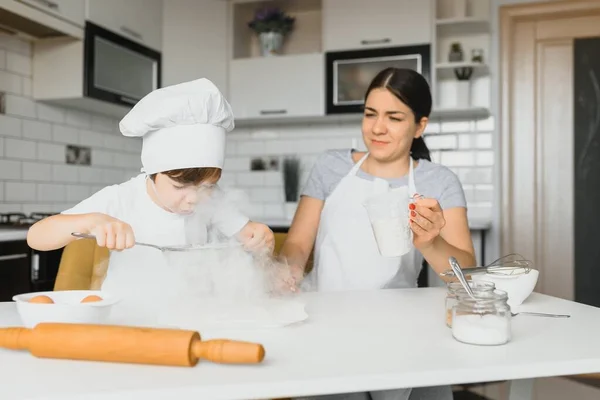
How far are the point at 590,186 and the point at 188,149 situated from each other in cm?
298

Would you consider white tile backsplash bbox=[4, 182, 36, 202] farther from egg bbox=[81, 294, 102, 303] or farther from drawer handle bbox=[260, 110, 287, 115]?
egg bbox=[81, 294, 102, 303]

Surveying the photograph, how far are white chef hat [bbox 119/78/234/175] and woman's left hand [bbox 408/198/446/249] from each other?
48cm

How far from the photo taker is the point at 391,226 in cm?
136

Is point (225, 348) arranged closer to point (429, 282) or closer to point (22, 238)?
point (22, 238)

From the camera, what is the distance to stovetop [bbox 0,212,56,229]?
8.36 feet

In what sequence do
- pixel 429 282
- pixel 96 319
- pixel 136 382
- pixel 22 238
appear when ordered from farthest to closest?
pixel 429 282 < pixel 22 238 < pixel 96 319 < pixel 136 382

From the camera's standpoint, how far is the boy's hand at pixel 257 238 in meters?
1.48

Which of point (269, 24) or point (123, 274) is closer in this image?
point (123, 274)

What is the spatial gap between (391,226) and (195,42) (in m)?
2.78

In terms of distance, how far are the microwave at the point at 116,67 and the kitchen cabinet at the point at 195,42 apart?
145 millimetres

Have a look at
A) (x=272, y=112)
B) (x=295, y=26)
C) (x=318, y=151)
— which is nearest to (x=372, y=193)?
(x=272, y=112)

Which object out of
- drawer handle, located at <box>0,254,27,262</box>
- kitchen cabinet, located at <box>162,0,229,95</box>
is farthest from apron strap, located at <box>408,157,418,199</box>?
kitchen cabinet, located at <box>162,0,229,95</box>

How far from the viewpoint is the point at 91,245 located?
159 centimetres

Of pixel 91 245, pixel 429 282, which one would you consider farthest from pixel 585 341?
pixel 429 282
